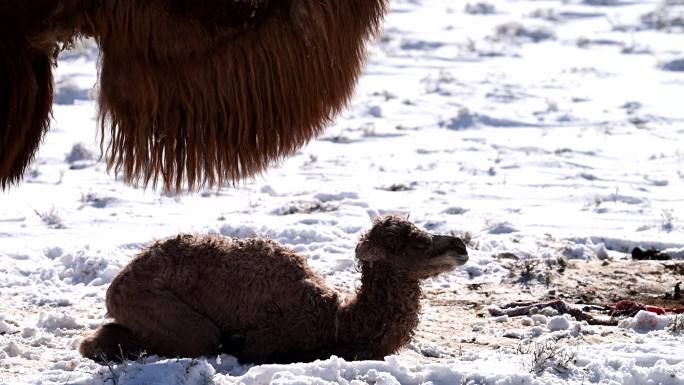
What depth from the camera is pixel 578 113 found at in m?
14.7

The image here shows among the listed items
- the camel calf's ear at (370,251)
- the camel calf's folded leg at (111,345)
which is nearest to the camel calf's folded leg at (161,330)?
the camel calf's folded leg at (111,345)

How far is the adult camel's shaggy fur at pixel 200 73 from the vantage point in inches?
148

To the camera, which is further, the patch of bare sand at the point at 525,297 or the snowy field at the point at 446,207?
the patch of bare sand at the point at 525,297

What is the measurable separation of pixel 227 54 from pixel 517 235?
5269mm

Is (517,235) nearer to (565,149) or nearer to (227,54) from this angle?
(565,149)

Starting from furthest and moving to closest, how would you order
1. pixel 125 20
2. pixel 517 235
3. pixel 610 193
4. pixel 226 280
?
pixel 610 193 → pixel 517 235 → pixel 226 280 → pixel 125 20

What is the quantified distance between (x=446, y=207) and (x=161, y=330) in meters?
4.48

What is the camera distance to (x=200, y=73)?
12.5ft

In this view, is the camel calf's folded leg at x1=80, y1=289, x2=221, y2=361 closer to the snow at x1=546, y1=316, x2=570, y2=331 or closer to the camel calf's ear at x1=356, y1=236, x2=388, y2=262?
the camel calf's ear at x1=356, y1=236, x2=388, y2=262

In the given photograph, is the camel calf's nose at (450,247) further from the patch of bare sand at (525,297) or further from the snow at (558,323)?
the snow at (558,323)

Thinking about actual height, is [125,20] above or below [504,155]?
above

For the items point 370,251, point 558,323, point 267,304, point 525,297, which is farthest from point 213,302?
point 525,297

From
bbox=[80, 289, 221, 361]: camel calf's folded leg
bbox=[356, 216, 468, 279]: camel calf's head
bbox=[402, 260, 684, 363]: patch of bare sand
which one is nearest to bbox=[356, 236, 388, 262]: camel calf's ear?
bbox=[356, 216, 468, 279]: camel calf's head

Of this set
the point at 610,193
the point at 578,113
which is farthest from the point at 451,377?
the point at 578,113
